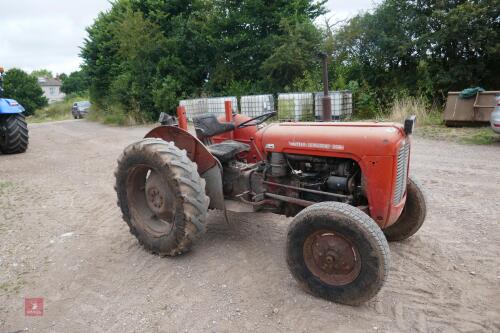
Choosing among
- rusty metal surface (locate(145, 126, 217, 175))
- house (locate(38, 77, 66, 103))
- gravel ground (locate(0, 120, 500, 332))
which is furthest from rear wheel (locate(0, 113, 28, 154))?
house (locate(38, 77, 66, 103))

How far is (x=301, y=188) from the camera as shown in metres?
3.09

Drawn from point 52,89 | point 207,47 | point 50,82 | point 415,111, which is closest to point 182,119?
point 415,111

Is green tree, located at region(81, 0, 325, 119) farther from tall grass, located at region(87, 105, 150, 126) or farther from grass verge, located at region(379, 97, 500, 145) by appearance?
grass verge, located at region(379, 97, 500, 145)

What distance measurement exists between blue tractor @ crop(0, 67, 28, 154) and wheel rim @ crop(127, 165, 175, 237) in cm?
687

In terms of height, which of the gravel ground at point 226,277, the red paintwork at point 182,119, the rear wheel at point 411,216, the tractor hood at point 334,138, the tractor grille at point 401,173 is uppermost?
the red paintwork at point 182,119

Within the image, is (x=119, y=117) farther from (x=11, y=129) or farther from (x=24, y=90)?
(x=24, y=90)

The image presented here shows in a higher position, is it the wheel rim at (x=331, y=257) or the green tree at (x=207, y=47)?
the green tree at (x=207, y=47)

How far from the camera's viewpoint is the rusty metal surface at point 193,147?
3367mm

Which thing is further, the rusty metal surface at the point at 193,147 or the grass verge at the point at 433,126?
the grass verge at the point at 433,126

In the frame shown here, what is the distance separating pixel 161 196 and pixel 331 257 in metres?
1.59

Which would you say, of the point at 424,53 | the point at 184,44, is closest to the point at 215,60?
the point at 184,44

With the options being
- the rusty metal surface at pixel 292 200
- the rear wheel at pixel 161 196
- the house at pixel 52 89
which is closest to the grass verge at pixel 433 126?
the rusty metal surface at pixel 292 200

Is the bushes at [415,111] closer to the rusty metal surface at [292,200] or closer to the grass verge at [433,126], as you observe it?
the grass verge at [433,126]

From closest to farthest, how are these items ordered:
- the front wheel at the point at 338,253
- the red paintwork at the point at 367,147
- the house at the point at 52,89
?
1. the front wheel at the point at 338,253
2. the red paintwork at the point at 367,147
3. the house at the point at 52,89
